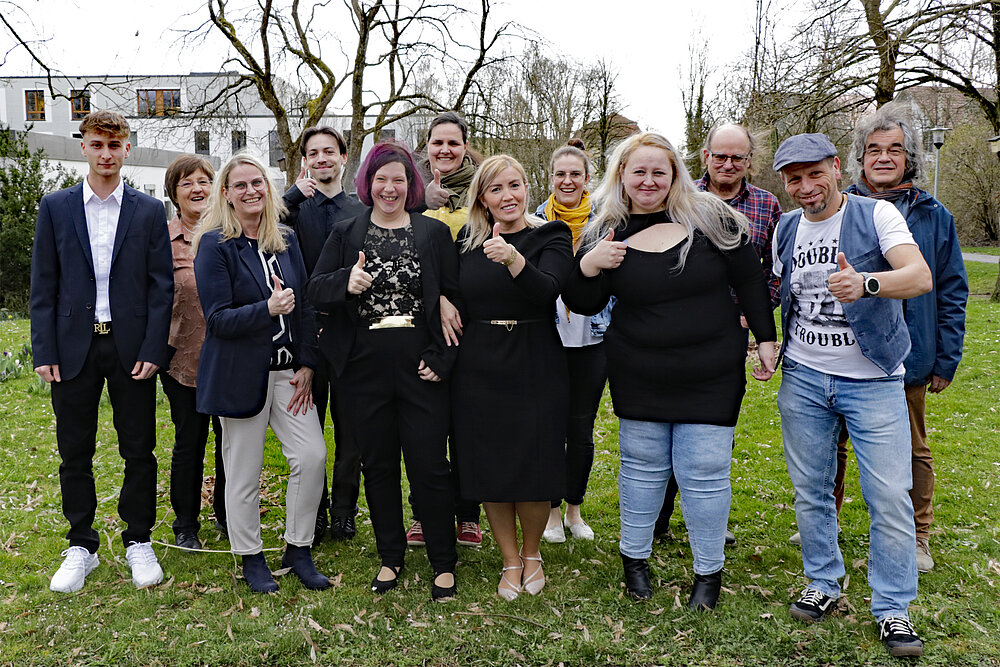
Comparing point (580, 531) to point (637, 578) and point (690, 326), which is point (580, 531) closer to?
point (637, 578)

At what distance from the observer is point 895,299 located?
10.7 feet

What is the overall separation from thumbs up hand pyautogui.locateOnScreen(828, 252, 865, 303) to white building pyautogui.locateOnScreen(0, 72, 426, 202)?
3.07 m

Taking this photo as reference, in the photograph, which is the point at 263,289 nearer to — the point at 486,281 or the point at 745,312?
the point at 486,281

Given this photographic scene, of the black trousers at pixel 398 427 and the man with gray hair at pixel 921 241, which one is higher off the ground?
the man with gray hair at pixel 921 241

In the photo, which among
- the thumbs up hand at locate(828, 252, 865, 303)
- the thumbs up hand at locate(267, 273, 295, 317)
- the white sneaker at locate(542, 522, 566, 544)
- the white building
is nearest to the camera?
the thumbs up hand at locate(828, 252, 865, 303)

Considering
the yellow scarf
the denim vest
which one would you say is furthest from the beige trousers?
the denim vest

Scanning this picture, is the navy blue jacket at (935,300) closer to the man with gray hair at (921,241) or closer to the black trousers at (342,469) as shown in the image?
the man with gray hair at (921,241)

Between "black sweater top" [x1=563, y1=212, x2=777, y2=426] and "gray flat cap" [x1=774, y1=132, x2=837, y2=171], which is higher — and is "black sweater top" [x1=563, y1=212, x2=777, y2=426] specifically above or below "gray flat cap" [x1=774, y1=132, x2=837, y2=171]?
below

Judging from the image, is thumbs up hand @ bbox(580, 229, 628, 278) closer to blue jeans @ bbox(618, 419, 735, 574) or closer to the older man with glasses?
blue jeans @ bbox(618, 419, 735, 574)

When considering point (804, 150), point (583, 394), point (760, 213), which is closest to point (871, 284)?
point (804, 150)

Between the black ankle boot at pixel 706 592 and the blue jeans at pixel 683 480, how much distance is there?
1.4 inches

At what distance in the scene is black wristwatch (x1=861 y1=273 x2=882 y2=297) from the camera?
9.93 ft

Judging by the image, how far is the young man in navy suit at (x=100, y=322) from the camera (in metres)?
3.93

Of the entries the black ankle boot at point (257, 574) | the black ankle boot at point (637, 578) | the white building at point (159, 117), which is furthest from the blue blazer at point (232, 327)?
the black ankle boot at point (637, 578)
